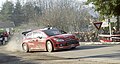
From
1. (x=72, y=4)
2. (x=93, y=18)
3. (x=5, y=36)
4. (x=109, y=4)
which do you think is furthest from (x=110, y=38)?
(x=72, y=4)

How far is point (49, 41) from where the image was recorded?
18703 millimetres

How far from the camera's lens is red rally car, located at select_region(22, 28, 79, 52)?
→ 723 inches

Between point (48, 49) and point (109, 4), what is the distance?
7.99 m

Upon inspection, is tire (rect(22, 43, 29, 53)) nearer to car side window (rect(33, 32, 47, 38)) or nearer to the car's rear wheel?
car side window (rect(33, 32, 47, 38))

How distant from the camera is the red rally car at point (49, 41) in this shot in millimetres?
18375

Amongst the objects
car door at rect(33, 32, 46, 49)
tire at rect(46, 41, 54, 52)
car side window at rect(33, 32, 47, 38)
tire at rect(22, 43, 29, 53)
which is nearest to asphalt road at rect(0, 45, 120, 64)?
tire at rect(46, 41, 54, 52)

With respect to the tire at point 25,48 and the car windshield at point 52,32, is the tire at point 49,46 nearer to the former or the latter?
the car windshield at point 52,32

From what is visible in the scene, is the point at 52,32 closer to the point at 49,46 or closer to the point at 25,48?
the point at 49,46

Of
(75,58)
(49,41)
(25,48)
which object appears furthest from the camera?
(25,48)

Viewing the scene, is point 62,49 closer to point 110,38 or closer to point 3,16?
point 110,38

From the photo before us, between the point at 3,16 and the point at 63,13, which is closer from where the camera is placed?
the point at 63,13

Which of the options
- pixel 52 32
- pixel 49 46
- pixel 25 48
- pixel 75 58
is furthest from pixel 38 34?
pixel 75 58

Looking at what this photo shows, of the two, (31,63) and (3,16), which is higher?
(3,16)

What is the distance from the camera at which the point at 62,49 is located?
19141 millimetres
